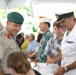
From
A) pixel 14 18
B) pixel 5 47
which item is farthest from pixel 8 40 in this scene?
pixel 14 18

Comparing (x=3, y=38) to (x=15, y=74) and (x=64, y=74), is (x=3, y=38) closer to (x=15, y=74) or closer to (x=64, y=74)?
(x=15, y=74)

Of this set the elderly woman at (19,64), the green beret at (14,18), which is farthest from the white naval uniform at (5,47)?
the elderly woman at (19,64)

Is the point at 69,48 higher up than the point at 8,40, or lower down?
lower down

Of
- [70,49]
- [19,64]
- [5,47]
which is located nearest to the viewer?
[19,64]

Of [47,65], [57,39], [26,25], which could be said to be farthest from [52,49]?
[26,25]

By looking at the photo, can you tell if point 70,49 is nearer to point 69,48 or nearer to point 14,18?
point 69,48

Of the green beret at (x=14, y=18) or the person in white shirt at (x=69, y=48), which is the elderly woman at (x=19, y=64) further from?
the person in white shirt at (x=69, y=48)

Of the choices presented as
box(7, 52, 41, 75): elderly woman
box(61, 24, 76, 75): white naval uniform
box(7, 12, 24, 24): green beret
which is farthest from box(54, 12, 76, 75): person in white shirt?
box(7, 52, 41, 75): elderly woman

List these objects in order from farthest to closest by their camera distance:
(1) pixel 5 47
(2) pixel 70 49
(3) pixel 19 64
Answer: (2) pixel 70 49 < (1) pixel 5 47 < (3) pixel 19 64

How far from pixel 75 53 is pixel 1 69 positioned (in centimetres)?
67

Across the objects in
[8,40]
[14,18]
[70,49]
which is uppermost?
[14,18]

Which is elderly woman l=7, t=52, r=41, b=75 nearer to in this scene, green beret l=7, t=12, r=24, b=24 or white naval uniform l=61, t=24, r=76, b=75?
green beret l=7, t=12, r=24, b=24

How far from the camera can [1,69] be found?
1822mm

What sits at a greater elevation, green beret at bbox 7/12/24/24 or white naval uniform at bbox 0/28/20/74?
green beret at bbox 7/12/24/24
